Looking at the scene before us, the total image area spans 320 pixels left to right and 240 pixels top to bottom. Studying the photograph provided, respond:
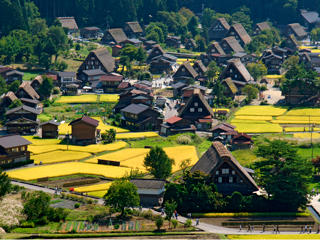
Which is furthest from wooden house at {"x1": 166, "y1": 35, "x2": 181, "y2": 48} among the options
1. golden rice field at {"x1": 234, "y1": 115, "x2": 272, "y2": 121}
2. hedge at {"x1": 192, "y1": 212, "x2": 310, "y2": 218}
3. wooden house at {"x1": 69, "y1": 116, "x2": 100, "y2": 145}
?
hedge at {"x1": 192, "y1": 212, "x2": 310, "y2": 218}

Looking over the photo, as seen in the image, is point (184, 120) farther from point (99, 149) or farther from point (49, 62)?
point (49, 62)

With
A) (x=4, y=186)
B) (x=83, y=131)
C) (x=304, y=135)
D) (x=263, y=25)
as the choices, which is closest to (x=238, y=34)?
(x=263, y=25)

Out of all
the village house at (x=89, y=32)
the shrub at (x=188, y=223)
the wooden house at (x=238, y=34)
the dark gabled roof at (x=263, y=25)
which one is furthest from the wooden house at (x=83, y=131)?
the dark gabled roof at (x=263, y=25)

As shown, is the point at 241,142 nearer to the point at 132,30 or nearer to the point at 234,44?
the point at 234,44

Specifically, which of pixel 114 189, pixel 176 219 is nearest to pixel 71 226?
pixel 114 189

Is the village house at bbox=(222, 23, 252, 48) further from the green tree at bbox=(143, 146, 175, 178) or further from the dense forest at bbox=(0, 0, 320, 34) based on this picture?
the green tree at bbox=(143, 146, 175, 178)
